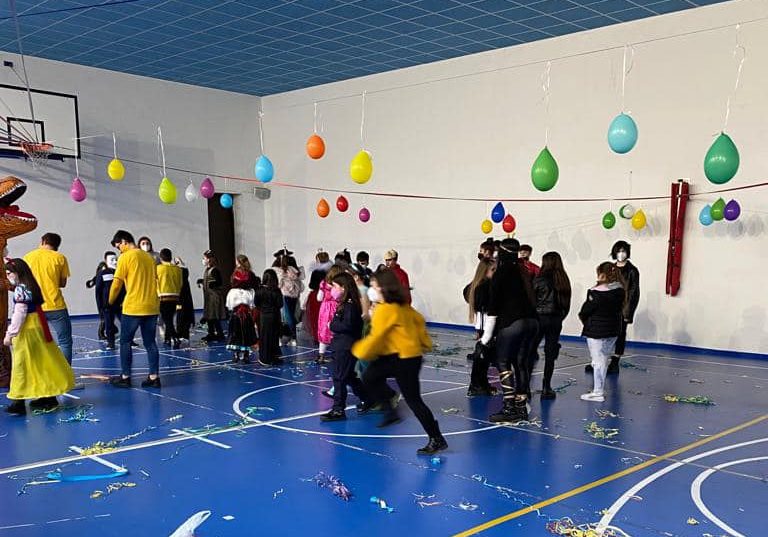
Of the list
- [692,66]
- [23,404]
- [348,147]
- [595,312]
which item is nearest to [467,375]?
[595,312]

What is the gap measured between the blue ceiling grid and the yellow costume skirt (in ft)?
22.2

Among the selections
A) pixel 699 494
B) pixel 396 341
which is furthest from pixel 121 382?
pixel 699 494

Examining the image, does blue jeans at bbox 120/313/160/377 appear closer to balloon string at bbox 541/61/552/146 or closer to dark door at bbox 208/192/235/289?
balloon string at bbox 541/61/552/146

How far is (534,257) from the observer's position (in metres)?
13.3

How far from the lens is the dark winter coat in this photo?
7207mm

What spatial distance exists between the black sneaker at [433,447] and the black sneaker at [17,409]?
13.1 ft

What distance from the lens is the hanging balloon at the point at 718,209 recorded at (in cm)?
1024

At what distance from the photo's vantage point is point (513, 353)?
634 centimetres

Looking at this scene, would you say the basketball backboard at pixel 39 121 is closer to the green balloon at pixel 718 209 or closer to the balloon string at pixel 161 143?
the balloon string at pixel 161 143

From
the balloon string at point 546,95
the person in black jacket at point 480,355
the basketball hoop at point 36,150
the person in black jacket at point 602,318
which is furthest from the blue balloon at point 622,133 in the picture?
the basketball hoop at point 36,150

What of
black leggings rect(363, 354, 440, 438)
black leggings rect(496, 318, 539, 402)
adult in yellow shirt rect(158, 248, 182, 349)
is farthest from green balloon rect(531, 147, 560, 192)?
adult in yellow shirt rect(158, 248, 182, 349)

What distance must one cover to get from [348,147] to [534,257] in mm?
5578

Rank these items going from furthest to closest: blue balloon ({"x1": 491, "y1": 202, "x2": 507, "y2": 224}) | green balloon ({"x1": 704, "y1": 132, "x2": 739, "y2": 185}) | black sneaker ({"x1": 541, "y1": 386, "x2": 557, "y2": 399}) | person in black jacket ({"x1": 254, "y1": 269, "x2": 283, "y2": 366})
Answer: blue balloon ({"x1": 491, "y1": 202, "x2": 507, "y2": 224}) < person in black jacket ({"x1": 254, "y1": 269, "x2": 283, "y2": 366}) < green balloon ({"x1": 704, "y1": 132, "x2": 739, "y2": 185}) < black sneaker ({"x1": 541, "y1": 386, "x2": 557, "y2": 399})

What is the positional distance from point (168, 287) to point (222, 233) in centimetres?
779
